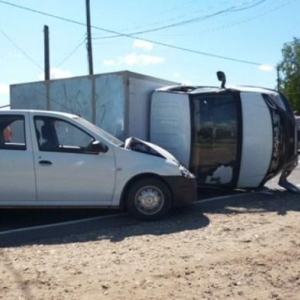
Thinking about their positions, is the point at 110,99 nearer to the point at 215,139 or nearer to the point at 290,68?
the point at 215,139

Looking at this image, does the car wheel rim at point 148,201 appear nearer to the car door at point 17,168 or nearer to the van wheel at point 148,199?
the van wheel at point 148,199

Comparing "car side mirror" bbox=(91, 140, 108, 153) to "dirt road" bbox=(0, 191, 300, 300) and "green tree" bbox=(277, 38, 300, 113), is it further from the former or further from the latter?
"green tree" bbox=(277, 38, 300, 113)

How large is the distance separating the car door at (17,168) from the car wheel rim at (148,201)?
5.16 ft

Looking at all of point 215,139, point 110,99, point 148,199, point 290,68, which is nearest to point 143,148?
point 148,199

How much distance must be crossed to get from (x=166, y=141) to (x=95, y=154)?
305cm

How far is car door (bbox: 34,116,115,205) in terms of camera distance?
708 centimetres

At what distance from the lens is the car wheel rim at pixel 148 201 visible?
23.9 ft

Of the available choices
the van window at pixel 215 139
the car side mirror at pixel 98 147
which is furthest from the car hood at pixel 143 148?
the van window at pixel 215 139

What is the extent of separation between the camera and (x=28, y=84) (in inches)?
472

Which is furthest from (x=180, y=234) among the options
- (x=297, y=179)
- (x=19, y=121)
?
(x=297, y=179)

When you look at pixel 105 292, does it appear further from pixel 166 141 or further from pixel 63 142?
pixel 166 141

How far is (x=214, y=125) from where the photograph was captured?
9.69 m

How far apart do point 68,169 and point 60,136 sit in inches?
23.1

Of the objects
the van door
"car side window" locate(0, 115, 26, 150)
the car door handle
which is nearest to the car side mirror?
the car door handle
